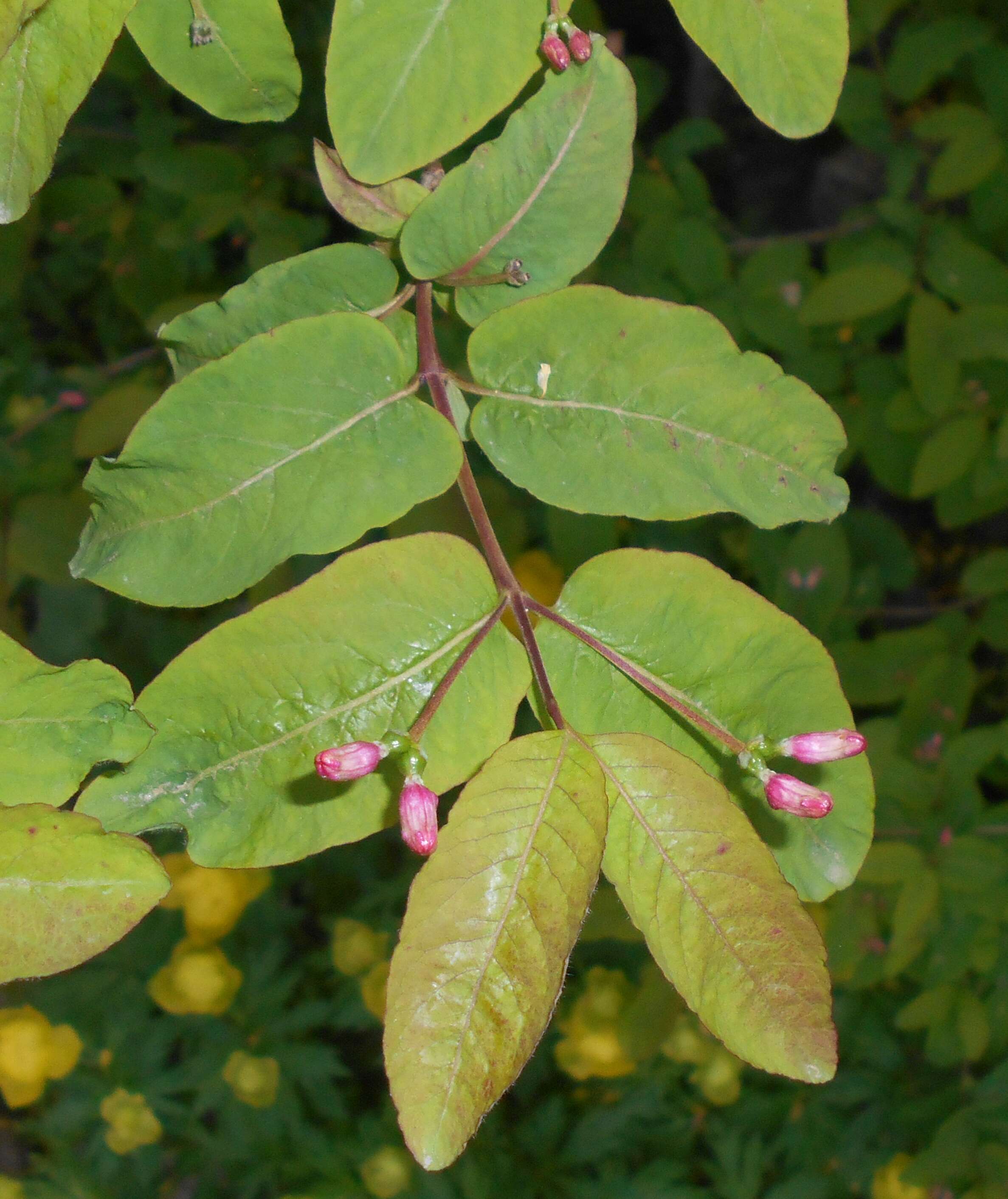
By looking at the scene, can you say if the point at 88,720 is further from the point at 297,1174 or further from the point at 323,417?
the point at 297,1174

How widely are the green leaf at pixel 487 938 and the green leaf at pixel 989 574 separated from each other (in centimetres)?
144

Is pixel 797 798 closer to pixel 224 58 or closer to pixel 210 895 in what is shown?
pixel 224 58

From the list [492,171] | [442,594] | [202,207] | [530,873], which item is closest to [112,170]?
[202,207]

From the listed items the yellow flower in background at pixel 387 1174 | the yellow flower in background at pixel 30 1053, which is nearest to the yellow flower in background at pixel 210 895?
the yellow flower in background at pixel 30 1053

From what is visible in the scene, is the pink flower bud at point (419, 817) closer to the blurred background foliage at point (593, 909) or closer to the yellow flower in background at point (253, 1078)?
the blurred background foliage at point (593, 909)

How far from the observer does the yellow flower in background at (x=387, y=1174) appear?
1897 millimetres

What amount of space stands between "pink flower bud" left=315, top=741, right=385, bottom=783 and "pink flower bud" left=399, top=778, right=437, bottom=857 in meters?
0.03

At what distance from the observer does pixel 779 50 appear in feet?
2.55

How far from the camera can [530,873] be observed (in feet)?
2.17

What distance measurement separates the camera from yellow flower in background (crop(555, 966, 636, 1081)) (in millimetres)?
1969

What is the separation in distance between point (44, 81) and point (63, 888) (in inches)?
20.2

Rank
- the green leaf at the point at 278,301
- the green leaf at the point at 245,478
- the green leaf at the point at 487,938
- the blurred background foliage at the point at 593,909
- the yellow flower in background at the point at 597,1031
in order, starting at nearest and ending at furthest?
the green leaf at the point at 487,938
the green leaf at the point at 245,478
the green leaf at the point at 278,301
the blurred background foliage at the point at 593,909
the yellow flower in background at the point at 597,1031

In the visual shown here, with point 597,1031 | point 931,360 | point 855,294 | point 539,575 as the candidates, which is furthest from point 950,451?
point 597,1031

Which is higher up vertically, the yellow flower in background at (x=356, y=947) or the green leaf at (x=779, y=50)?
the green leaf at (x=779, y=50)
